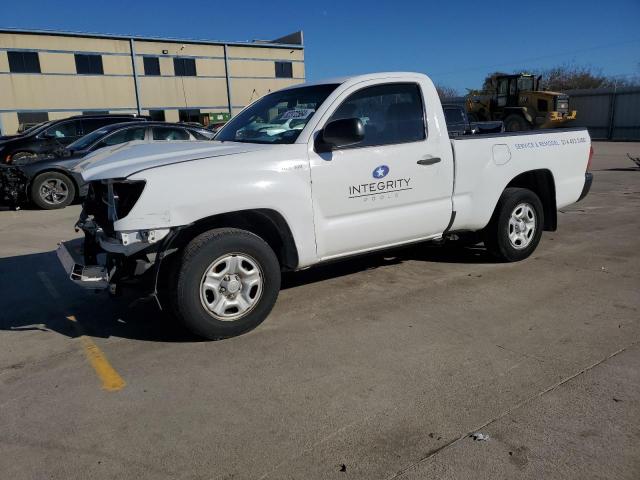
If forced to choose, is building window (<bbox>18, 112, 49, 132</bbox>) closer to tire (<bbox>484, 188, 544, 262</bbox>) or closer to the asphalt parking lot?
the asphalt parking lot

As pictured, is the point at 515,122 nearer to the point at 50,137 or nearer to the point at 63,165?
the point at 50,137

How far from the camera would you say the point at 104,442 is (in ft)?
9.23

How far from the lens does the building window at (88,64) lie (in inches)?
1485

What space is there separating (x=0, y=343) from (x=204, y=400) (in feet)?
6.64

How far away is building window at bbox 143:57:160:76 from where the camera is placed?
40466 mm

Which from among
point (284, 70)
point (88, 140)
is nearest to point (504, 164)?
point (88, 140)

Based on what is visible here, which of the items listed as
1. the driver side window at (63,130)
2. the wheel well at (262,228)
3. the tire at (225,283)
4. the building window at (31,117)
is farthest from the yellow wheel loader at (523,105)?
the building window at (31,117)

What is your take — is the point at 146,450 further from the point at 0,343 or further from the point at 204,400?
the point at 0,343

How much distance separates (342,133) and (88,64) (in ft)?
130

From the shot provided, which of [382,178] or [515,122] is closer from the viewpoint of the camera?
[382,178]

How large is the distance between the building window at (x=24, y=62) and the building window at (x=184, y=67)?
9725mm

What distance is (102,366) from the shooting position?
12.1ft

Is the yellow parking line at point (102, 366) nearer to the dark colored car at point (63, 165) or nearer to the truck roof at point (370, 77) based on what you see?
the truck roof at point (370, 77)

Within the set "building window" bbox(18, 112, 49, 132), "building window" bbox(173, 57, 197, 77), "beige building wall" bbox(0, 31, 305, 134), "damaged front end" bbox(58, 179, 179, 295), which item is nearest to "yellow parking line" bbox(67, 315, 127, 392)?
"damaged front end" bbox(58, 179, 179, 295)
